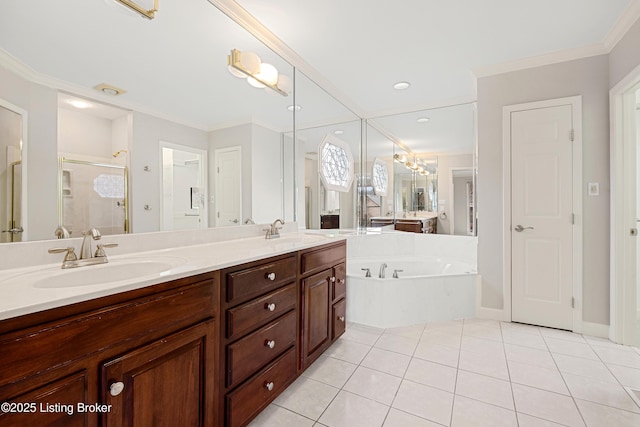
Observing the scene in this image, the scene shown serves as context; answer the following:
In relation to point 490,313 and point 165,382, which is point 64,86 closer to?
point 165,382

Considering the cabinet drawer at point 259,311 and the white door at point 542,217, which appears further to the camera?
the white door at point 542,217

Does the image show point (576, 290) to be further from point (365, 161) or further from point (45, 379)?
point (45, 379)

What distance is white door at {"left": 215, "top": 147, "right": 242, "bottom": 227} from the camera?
192 cm

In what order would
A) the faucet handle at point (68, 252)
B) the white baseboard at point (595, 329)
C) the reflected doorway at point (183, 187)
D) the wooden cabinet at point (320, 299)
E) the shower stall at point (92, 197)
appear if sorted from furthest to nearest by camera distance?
the white baseboard at point (595, 329) < the wooden cabinet at point (320, 299) < the reflected doorway at point (183, 187) < the shower stall at point (92, 197) < the faucet handle at point (68, 252)

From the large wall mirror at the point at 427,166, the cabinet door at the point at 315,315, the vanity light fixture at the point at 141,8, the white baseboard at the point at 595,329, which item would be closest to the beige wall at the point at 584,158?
the white baseboard at the point at 595,329

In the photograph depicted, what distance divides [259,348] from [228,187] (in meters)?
1.07

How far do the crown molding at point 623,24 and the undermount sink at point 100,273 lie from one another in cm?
308

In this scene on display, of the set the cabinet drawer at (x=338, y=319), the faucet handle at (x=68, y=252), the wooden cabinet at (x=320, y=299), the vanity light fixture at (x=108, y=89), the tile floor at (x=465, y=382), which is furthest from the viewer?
the cabinet drawer at (x=338, y=319)

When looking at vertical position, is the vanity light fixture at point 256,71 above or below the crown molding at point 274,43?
below

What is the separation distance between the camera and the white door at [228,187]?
192 cm

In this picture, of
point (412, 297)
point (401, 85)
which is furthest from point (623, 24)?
point (412, 297)

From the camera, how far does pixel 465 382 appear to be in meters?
1.76

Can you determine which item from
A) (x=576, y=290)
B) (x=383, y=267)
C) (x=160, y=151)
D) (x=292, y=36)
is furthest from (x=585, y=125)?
(x=160, y=151)

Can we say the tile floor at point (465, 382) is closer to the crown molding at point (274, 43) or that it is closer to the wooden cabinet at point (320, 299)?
the wooden cabinet at point (320, 299)
